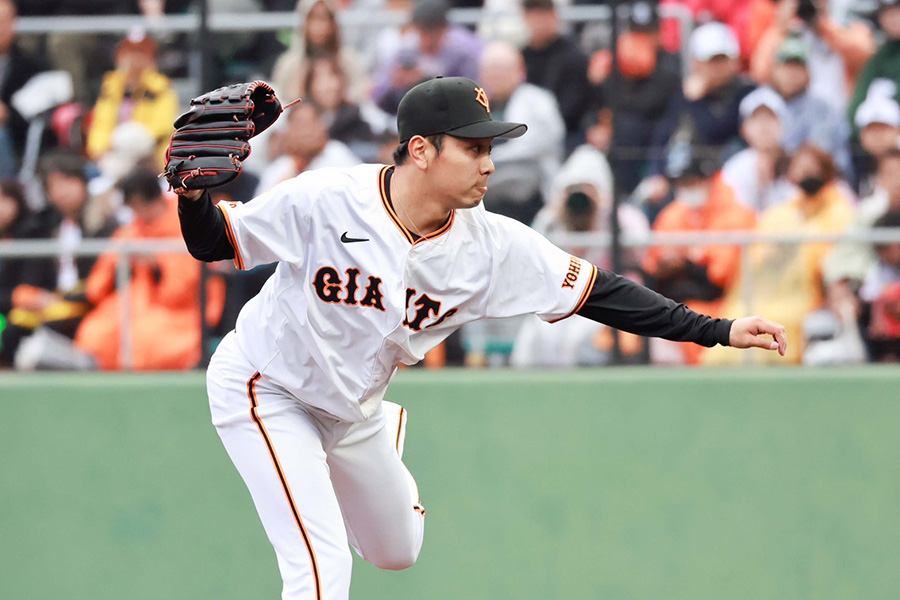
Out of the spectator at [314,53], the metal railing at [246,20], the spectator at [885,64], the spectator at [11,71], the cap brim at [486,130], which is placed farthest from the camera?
the spectator at [11,71]

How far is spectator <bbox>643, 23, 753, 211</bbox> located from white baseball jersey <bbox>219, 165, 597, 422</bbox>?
60.2 inches

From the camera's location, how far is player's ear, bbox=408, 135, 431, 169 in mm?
3793

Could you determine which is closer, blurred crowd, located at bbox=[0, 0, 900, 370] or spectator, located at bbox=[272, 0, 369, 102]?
blurred crowd, located at bbox=[0, 0, 900, 370]

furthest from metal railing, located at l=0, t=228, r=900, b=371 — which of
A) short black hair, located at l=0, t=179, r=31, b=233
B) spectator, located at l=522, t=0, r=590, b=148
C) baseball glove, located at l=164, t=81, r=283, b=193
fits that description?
baseball glove, located at l=164, t=81, r=283, b=193

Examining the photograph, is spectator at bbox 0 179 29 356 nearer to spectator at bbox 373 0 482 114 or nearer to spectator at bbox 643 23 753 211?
spectator at bbox 373 0 482 114

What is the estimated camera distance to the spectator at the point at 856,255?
Answer: 17.2ft

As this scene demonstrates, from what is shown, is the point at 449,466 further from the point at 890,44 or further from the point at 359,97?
the point at 890,44

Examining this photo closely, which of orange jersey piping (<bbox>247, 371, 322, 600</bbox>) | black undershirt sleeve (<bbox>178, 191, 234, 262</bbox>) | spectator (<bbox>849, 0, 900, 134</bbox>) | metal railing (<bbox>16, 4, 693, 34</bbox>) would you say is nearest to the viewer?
black undershirt sleeve (<bbox>178, 191, 234, 262</bbox>)

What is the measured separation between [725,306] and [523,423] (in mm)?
1011

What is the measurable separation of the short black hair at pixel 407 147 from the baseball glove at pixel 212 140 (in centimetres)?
46

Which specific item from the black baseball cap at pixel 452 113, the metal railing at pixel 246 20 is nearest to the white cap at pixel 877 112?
the metal railing at pixel 246 20

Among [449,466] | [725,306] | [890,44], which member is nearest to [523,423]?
[449,466]

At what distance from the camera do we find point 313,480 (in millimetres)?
3924

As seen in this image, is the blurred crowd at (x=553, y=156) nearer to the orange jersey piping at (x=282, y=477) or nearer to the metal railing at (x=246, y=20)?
the metal railing at (x=246, y=20)
